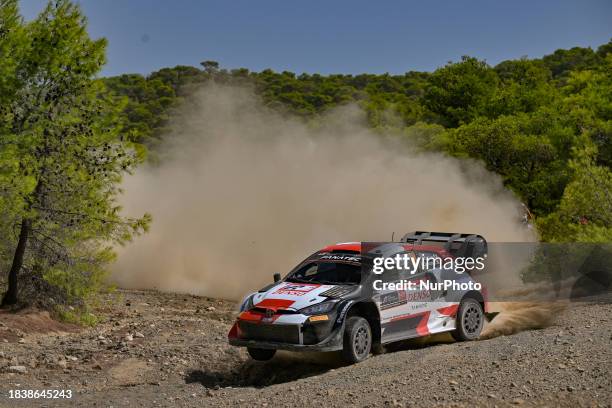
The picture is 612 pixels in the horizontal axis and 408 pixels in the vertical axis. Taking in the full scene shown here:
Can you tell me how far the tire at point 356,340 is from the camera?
382 inches

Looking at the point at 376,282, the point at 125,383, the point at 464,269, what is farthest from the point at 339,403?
the point at 464,269

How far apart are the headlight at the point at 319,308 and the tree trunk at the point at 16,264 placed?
7871 millimetres

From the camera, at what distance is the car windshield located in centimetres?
1041

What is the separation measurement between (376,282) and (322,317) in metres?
1.17

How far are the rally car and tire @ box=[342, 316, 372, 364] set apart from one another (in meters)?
0.01

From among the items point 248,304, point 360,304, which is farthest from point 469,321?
point 248,304

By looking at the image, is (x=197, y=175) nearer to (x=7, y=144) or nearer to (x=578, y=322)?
(x=7, y=144)

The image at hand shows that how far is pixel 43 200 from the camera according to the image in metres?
15.2

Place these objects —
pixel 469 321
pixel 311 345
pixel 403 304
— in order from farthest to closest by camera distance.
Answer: pixel 469 321 < pixel 403 304 < pixel 311 345

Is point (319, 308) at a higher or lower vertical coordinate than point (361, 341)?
higher

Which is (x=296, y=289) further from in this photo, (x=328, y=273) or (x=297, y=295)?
(x=328, y=273)

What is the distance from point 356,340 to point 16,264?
843 centimetres

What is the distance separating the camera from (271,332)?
965cm

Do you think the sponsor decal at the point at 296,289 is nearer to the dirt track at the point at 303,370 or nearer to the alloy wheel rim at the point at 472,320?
the dirt track at the point at 303,370
